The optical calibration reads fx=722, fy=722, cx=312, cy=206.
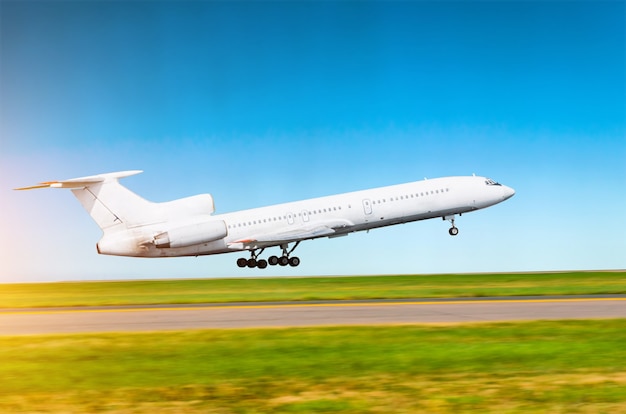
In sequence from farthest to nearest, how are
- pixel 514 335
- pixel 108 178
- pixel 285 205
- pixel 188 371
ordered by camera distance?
pixel 285 205 → pixel 108 178 → pixel 514 335 → pixel 188 371

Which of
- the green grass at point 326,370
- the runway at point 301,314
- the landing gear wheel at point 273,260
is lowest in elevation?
the green grass at point 326,370

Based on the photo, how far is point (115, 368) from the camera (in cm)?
1538

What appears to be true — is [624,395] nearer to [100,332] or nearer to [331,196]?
[100,332]

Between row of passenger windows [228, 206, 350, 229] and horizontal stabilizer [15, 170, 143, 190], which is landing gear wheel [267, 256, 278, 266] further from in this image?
horizontal stabilizer [15, 170, 143, 190]

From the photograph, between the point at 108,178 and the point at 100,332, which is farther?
the point at 108,178

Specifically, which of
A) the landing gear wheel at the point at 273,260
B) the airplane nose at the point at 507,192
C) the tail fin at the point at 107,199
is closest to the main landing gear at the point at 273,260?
the landing gear wheel at the point at 273,260

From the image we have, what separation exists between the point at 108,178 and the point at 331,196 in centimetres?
1394

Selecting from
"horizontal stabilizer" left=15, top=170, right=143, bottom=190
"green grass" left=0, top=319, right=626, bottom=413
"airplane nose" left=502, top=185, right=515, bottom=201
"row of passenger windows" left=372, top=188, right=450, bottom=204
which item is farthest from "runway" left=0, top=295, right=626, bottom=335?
"airplane nose" left=502, top=185, right=515, bottom=201

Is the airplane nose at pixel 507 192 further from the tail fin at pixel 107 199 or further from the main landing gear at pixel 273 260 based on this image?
the tail fin at pixel 107 199

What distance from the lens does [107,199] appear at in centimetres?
4228

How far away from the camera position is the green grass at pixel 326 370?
12.0 m

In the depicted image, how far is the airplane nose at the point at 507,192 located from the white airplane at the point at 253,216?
481 mm

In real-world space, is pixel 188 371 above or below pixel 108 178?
below

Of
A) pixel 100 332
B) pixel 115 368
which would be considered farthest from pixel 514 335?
pixel 100 332
